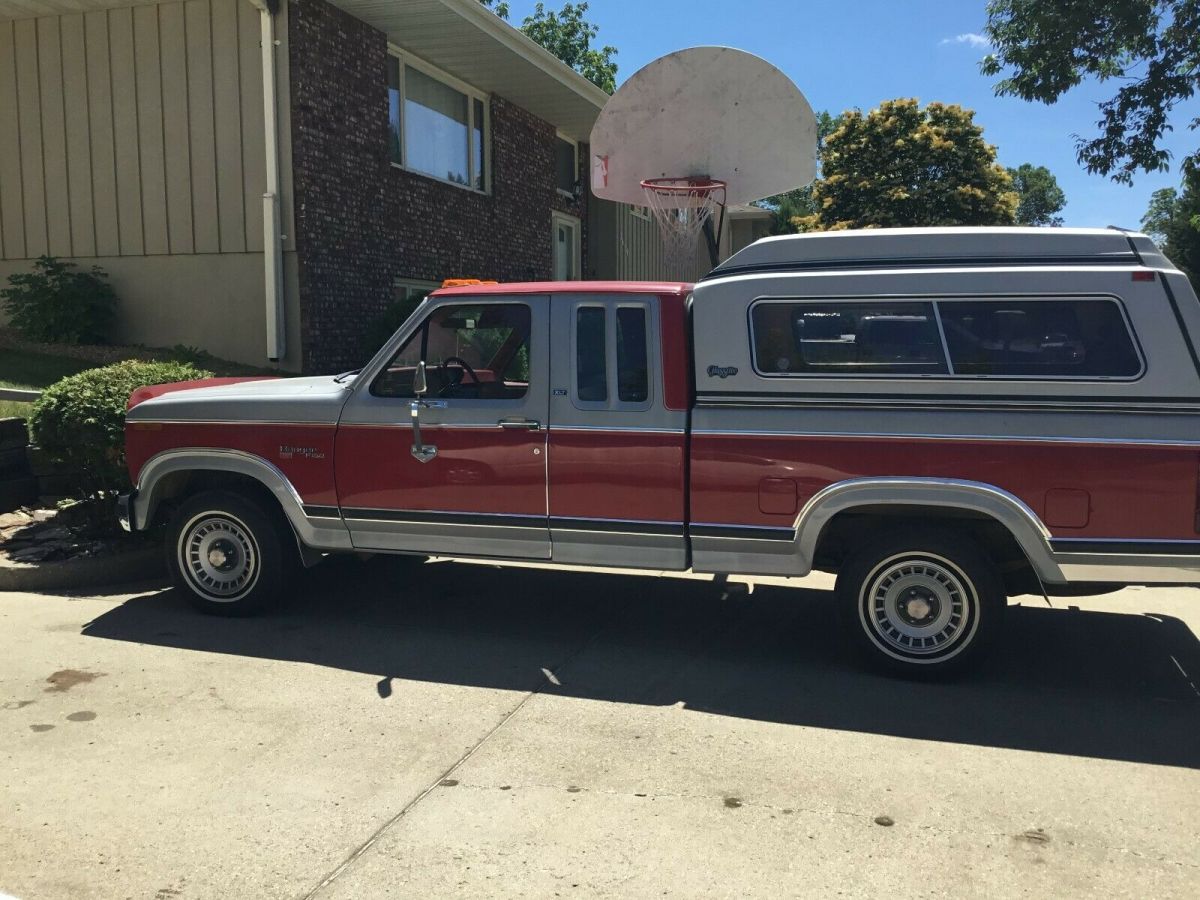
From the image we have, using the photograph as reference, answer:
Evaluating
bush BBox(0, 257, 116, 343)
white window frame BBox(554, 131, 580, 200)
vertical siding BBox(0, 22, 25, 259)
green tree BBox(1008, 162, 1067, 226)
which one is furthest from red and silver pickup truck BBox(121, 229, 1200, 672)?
green tree BBox(1008, 162, 1067, 226)

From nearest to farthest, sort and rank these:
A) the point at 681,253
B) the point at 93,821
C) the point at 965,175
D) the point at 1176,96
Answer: the point at 93,821 < the point at 681,253 < the point at 1176,96 < the point at 965,175

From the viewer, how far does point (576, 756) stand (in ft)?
13.5

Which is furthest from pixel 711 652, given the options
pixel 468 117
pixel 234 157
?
pixel 468 117

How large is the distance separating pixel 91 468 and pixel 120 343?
21.7 ft

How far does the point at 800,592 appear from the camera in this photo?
22.0 feet

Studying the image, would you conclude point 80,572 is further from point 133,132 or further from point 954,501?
point 133,132

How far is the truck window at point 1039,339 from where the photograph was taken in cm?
458

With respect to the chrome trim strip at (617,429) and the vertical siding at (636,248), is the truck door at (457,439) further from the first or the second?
the vertical siding at (636,248)

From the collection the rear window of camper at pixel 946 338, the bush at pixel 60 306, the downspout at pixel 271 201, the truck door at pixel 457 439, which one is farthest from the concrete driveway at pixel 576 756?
the bush at pixel 60 306

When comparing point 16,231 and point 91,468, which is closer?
point 91,468

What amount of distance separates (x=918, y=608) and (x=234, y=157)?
10.3 meters

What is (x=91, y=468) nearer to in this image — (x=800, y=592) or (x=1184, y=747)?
(x=800, y=592)

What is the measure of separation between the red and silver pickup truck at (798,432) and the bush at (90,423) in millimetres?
1136

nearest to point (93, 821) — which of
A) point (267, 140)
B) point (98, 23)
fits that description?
point (267, 140)
